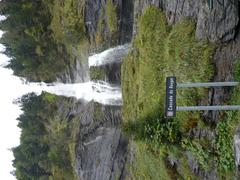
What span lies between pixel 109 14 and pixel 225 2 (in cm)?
1409

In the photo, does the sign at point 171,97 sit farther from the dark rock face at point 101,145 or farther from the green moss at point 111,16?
the green moss at point 111,16

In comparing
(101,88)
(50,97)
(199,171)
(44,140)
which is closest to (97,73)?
(101,88)

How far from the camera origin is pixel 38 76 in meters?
40.5

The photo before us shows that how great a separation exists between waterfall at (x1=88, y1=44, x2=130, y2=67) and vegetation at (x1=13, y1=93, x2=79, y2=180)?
671 centimetres

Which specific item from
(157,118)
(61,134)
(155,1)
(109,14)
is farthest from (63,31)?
(157,118)

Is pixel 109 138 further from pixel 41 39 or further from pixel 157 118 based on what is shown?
pixel 41 39

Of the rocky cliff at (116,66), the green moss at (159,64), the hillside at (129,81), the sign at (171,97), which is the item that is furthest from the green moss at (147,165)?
the sign at (171,97)

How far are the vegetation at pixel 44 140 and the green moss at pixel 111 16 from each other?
10.5 meters

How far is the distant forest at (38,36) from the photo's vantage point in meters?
36.1

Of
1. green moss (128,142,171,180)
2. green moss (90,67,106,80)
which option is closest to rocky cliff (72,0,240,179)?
green moss (90,67,106,80)

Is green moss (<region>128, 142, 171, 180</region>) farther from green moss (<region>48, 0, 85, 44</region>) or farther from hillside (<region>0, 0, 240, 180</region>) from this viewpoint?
green moss (<region>48, 0, 85, 44</region>)

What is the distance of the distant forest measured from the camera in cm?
3609

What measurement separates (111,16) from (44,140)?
1777 cm

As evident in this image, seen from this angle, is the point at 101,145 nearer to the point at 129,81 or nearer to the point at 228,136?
the point at 129,81
